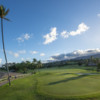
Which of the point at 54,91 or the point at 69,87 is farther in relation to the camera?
the point at 69,87

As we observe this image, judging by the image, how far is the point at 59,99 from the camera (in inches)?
435

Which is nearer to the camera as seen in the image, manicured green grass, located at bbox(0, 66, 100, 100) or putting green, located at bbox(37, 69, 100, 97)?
manicured green grass, located at bbox(0, 66, 100, 100)

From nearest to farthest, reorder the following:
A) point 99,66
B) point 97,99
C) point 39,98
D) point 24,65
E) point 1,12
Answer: point 97,99 < point 39,98 < point 1,12 < point 99,66 < point 24,65

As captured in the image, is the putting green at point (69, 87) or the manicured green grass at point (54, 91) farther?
the putting green at point (69, 87)

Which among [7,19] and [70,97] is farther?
[7,19]

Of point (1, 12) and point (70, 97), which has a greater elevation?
point (1, 12)

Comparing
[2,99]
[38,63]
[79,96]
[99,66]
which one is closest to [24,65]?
[38,63]

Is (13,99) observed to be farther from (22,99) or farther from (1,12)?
(1,12)

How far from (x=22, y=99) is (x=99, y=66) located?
4562 cm

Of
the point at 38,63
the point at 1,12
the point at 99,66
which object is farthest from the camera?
the point at 38,63

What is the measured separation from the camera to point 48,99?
11320 millimetres

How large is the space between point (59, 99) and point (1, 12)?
19520 millimetres

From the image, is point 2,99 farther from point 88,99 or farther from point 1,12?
point 1,12

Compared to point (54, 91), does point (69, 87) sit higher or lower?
lower
